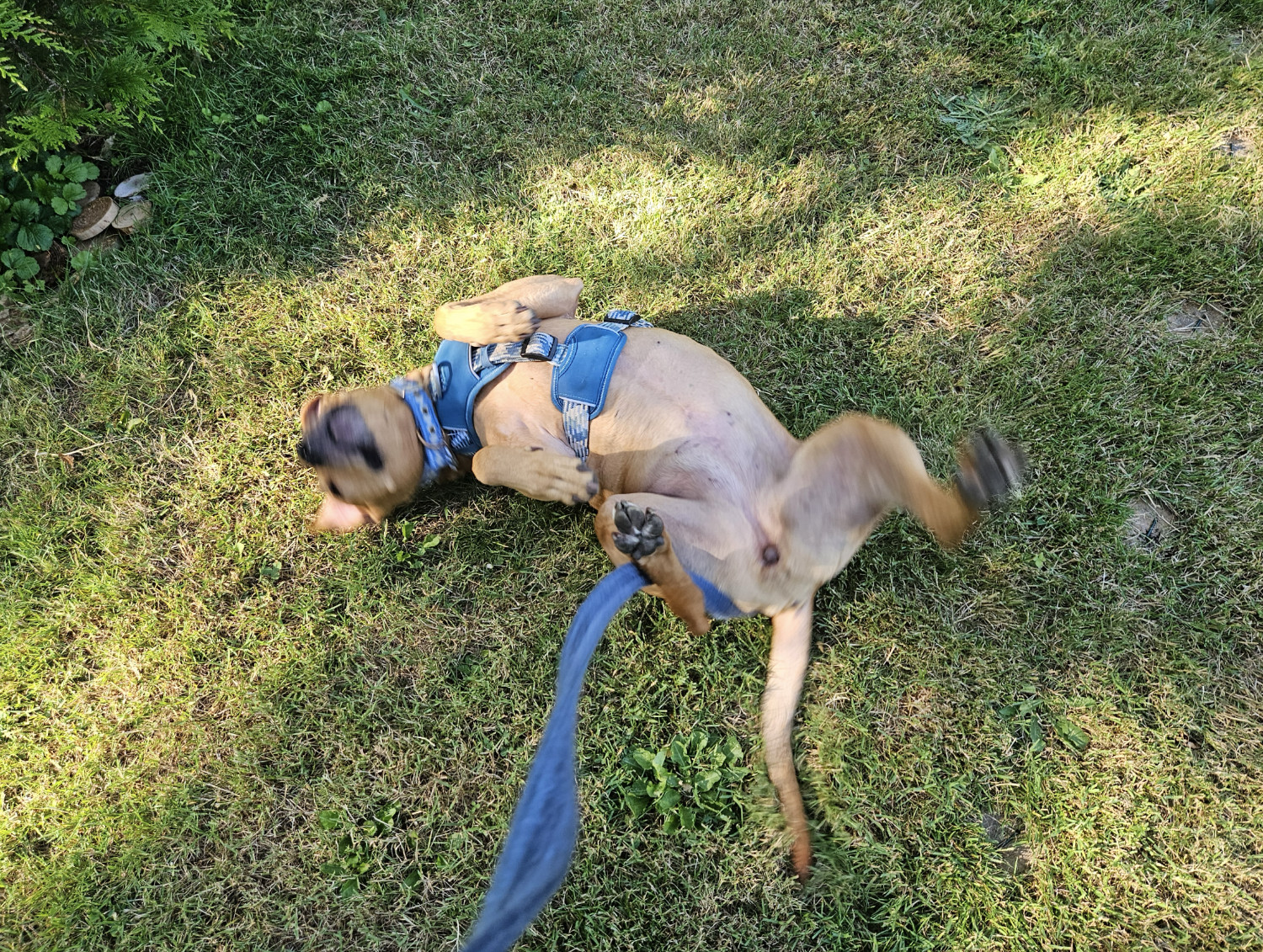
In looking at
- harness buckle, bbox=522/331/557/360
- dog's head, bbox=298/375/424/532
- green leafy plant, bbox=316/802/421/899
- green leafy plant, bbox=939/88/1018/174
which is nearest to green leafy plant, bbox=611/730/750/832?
green leafy plant, bbox=316/802/421/899

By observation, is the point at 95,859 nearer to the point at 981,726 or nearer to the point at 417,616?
the point at 417,616

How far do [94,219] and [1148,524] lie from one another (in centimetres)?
618

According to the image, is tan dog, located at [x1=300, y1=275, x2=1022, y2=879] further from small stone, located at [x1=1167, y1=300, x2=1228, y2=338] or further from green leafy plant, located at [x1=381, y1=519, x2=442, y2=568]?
small stone, located at [x1=1167, y1=300, x2=1228, y2=338]

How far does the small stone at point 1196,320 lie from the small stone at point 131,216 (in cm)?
600

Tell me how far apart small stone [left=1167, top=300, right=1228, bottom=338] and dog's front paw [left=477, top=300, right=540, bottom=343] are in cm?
349

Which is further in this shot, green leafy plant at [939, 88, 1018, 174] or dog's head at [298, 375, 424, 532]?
green leafy plant at [939, 88, 1018, 174]

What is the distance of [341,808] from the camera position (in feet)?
11.3

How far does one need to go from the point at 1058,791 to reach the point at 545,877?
2.74m

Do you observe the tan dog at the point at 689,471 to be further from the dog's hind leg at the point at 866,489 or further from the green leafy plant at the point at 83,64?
the green leafy plant at the point at 83,64

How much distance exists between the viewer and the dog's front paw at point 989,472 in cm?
286

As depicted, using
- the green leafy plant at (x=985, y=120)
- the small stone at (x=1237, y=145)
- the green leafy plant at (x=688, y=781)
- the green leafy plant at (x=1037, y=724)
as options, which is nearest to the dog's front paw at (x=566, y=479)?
the green leafy plant at (x=688, y=781)

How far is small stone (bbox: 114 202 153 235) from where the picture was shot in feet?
14.4

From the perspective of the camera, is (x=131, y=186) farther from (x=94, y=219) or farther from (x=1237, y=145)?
(x=1237, y=145)

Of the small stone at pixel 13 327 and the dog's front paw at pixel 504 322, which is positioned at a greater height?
the small stone at pixel 13 327
